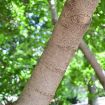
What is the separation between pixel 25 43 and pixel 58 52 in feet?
17.5

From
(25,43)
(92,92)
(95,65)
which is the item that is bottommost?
(95,65)

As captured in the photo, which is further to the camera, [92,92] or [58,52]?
[92,92]

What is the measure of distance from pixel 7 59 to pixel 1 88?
0.84m

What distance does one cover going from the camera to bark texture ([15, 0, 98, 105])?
117 cm

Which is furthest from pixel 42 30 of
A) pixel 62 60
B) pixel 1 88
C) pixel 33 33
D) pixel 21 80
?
pixel 62 60

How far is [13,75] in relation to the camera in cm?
411

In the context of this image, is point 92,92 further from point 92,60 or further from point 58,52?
point 58,52

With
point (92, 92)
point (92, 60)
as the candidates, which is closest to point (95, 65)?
point (92, 60)

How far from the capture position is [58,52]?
3.88ft

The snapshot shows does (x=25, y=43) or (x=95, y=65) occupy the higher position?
(x=25, y=43)

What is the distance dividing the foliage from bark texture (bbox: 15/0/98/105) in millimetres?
1117

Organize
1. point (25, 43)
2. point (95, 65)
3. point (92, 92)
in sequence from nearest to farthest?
point (95, 65) → point (92, 92) → point (25, 43)

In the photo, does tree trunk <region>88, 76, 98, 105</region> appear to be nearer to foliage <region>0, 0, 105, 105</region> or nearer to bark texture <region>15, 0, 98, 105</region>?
foliage <region>0, 0, 105, 105</region>

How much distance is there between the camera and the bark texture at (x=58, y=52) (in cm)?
117
